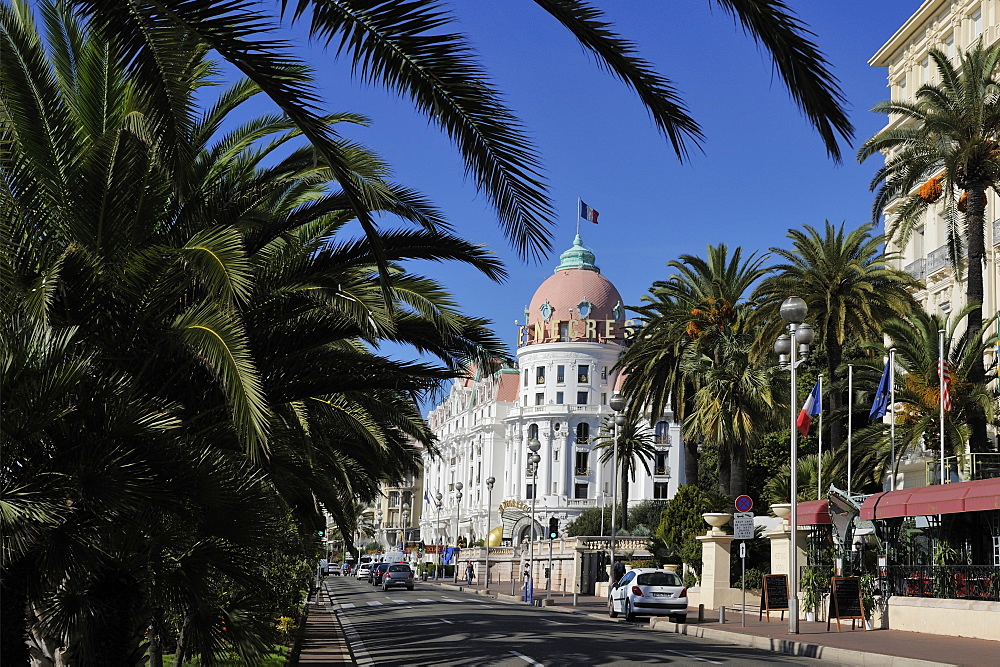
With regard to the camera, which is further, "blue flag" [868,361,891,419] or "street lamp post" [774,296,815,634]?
"blue flag" [868,361,891,419]

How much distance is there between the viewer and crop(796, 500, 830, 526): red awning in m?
28.7

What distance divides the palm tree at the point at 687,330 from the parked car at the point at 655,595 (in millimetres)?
12764

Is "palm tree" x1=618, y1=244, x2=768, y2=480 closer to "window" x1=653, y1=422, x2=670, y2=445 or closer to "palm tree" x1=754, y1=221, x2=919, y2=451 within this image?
"palm tree" x1=754, y1=221, x2=919, y2=451

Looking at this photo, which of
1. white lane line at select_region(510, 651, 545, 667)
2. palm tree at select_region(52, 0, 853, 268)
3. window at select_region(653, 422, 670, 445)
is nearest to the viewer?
palm tree at select_region(52, 0, 853, 268)

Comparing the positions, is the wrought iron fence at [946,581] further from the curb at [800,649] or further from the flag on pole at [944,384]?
the flag on pole at [944,384]

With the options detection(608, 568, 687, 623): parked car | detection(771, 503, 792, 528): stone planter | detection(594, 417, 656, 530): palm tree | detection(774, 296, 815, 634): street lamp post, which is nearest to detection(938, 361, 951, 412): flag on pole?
detection(771, 503, 792, 528): stone planter

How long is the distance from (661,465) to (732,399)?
6431 cm

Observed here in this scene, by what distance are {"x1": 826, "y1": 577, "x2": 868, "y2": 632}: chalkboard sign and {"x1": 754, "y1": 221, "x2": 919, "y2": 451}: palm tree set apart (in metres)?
13.0

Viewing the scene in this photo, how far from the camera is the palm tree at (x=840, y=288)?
118 ft

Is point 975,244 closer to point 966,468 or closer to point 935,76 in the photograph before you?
point 966,468

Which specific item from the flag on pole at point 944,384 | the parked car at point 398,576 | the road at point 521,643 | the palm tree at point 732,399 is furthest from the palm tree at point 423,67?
the parked car at point 398,576

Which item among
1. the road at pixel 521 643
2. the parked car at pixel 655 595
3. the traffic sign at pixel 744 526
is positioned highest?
the traffic sign at pixel 744 526

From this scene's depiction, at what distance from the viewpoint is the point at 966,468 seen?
30781 millimetres

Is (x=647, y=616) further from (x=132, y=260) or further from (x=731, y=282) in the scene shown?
(x=132, y=260)
